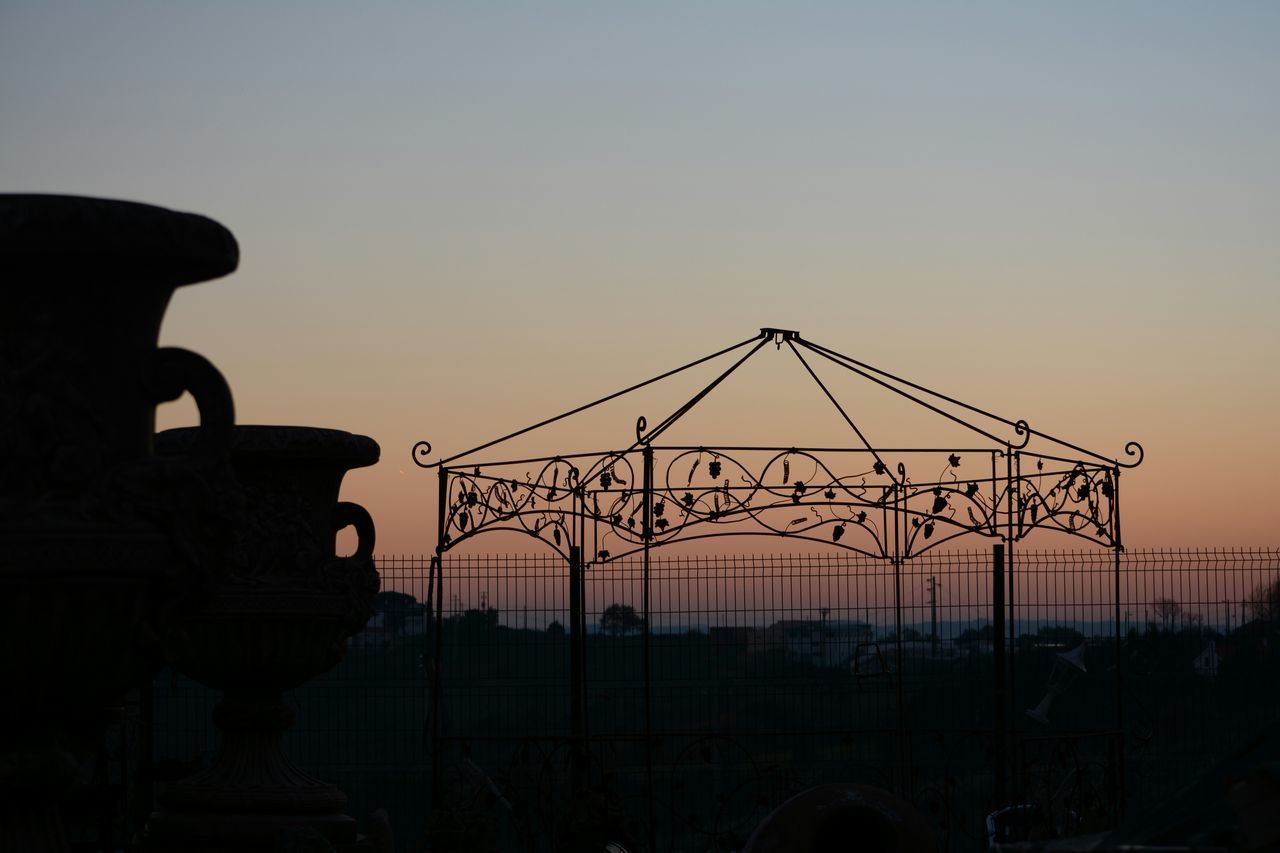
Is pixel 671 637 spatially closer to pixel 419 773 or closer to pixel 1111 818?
pixel 419 773

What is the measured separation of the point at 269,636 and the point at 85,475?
4217 mm

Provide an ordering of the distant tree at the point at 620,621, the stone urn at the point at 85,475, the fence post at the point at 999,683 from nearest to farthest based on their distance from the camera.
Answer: the stone urn at the point at 85,475
the fence post at the point at 999,683
the distant tree at the point at 620,621

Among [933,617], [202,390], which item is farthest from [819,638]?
[202,390]

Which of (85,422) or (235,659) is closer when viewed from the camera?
(85,422)

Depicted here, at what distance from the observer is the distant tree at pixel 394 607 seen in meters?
14.6

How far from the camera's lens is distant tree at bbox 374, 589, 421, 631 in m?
14.6

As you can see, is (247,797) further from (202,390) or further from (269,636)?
(202,390)

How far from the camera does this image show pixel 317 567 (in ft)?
30.6

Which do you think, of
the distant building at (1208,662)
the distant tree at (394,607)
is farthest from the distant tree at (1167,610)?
the distant tree at (394,607)

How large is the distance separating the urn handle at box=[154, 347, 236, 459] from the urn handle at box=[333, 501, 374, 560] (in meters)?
4.42

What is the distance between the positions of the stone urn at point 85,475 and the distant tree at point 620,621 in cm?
872

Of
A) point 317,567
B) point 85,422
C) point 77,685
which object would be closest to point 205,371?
point 85,422

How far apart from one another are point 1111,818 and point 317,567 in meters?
5.12

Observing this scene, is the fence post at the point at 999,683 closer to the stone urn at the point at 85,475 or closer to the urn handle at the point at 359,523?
the urn handle at the point at 359,523
